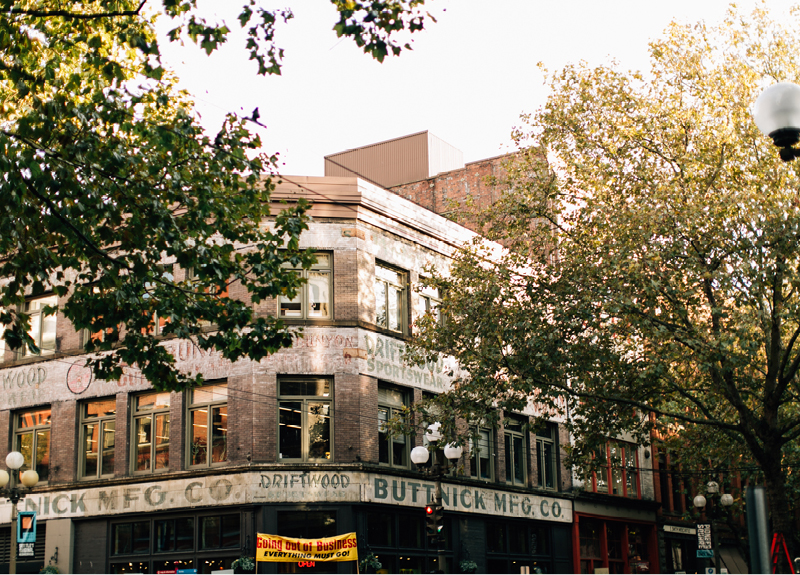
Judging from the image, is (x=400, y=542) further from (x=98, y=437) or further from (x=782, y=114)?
(x=782, y=114)

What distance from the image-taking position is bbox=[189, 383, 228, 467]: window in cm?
2481

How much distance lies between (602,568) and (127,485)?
18.7 meters

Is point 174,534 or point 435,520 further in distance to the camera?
point 174,534

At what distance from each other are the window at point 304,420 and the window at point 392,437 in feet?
6.07

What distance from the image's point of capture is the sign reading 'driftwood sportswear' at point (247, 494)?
78.2 feet

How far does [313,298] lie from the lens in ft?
84.9

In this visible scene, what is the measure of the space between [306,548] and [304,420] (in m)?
3.48

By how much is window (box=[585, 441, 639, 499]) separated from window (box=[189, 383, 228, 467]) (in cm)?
1707

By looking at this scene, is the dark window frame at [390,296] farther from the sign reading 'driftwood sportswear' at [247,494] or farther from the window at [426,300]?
the sign reading 'driftwood sportswear' at [247,494]

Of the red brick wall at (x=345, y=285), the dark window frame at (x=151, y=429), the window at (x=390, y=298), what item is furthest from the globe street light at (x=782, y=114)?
the dark window frame at (x=151, y=429)

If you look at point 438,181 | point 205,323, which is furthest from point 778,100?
point 438,181

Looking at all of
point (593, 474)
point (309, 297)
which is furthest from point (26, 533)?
point (593, 474)

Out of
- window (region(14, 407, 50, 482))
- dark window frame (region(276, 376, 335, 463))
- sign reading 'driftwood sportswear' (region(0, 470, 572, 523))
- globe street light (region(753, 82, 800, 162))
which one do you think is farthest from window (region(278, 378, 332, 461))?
globe street light (region(753, 82, 800, 162))

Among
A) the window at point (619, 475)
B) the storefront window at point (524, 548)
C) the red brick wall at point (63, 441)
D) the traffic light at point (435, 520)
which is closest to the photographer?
the traffic light at point (435, 520)
